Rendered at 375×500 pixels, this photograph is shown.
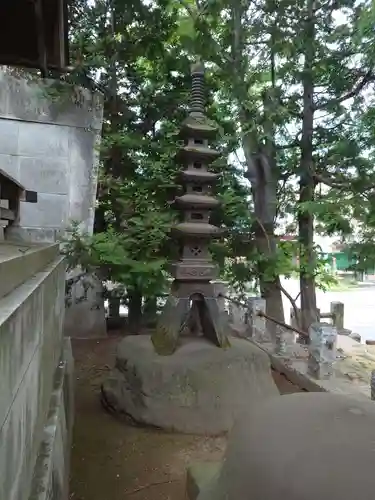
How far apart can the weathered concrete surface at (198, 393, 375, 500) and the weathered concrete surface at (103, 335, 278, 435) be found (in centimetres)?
285

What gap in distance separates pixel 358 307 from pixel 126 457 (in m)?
13.9

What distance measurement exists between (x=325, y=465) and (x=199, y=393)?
11.5 ft

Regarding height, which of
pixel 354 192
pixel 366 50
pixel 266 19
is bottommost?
pixel 354 192

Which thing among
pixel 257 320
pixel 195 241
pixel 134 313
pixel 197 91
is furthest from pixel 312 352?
pixel 134 313

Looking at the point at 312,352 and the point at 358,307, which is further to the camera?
the point at 358,307

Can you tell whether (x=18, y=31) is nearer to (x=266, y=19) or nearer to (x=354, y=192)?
(x=266, y=19)

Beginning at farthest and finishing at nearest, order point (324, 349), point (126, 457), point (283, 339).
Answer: point (283, 339)
point (324, 349)
point (126, 457)

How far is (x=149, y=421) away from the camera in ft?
16.8

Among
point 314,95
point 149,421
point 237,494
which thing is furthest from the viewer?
point 314,95

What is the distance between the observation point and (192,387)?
5.14 meters

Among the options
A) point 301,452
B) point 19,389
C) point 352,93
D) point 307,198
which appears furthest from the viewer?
point 307,198

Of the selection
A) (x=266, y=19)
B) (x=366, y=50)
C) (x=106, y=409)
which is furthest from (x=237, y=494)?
(x=266, y=19)

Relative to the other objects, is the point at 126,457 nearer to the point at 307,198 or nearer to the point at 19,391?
the point at 19,391

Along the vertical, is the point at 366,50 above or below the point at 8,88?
above
